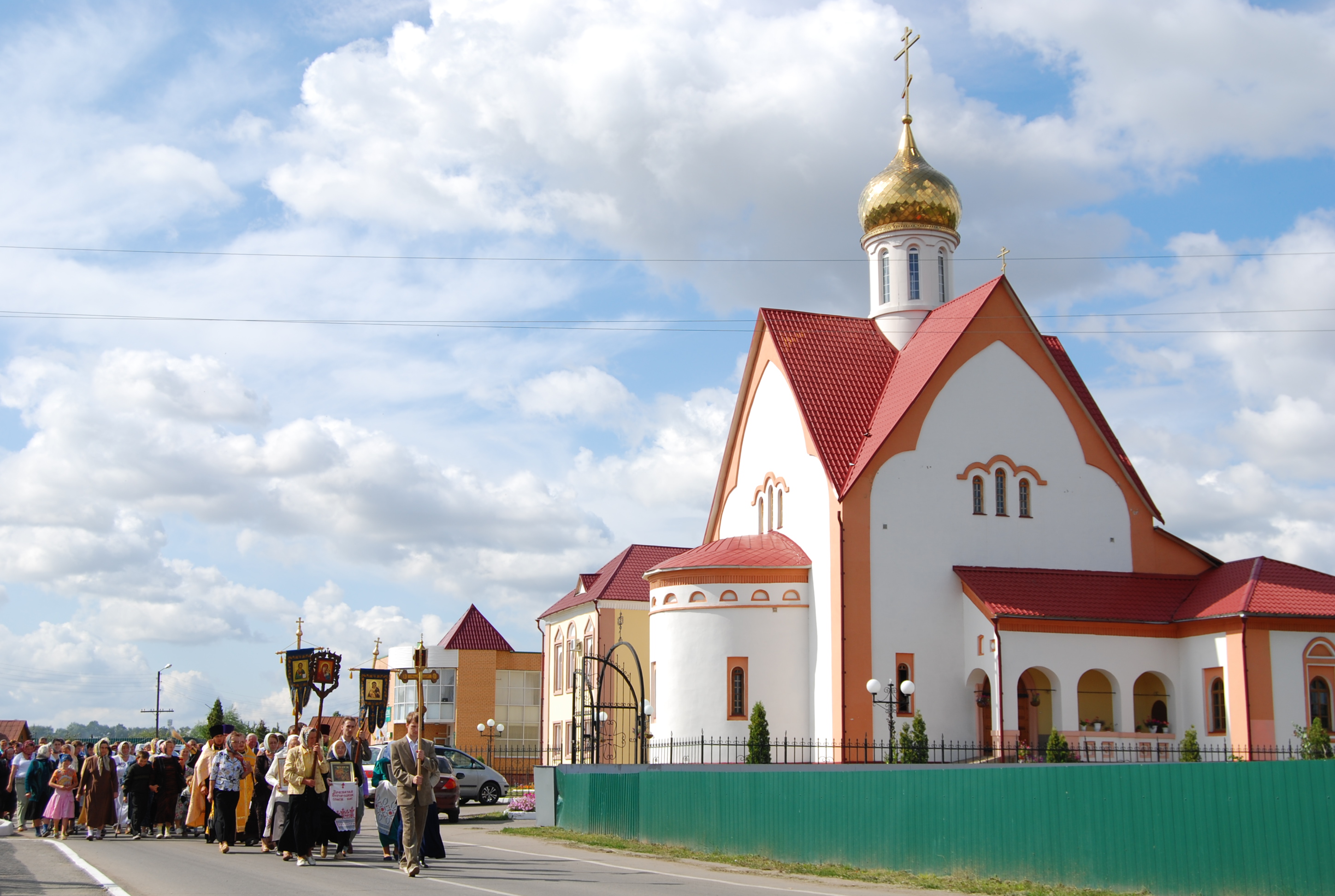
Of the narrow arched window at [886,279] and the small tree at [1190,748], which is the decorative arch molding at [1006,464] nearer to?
the narrow arched window at [886,279]

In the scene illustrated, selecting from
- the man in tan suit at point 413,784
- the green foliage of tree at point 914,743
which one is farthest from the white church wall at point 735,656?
the man in tan suit at point 413,784

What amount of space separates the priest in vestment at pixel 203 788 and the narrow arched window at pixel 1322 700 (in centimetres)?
2251

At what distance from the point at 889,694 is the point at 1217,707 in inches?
293

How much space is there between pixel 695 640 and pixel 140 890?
1945cm

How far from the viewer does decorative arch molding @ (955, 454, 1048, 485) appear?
101 ft

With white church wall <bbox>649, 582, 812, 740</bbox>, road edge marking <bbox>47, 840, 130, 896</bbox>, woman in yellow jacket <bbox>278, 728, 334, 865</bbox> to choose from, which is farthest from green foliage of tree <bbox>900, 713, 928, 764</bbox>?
road edge marking <bbox>47, 840, 130, 896</bbox>

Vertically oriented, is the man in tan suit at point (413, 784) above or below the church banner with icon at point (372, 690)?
below

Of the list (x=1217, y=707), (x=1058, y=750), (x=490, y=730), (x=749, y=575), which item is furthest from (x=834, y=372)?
(x=490, y=730)

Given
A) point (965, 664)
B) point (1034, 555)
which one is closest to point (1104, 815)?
point (965, 664)

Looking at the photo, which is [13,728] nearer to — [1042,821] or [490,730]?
[490,730]

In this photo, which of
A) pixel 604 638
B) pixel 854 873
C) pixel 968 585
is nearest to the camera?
pixel 854 873

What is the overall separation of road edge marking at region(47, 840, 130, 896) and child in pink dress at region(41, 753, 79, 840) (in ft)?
5.32

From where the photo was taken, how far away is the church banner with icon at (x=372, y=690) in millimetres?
29859

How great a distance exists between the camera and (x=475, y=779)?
30.4 meters
